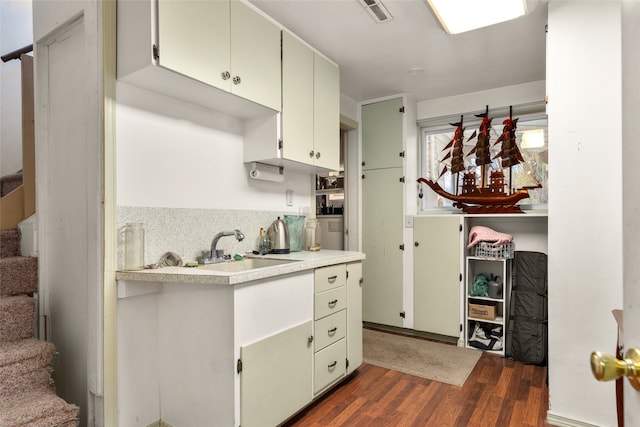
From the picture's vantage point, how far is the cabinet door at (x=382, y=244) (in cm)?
370

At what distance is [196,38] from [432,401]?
8.21 feet

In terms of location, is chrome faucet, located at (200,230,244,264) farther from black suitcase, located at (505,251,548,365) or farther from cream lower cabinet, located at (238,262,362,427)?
black suitcase, located at (505,251,548,365)

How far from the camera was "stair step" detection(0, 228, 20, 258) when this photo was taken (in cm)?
217

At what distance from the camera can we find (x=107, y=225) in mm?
1704

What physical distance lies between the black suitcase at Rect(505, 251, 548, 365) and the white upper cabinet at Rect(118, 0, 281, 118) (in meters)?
2.38

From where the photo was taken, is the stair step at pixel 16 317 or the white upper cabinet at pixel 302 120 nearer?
the stair step at pixel 16 317

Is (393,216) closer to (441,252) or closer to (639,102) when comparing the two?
(441,252)

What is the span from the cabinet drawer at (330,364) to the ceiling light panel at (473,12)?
2125 millimetres

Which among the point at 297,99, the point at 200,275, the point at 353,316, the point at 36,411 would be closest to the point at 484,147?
the point at 297,99

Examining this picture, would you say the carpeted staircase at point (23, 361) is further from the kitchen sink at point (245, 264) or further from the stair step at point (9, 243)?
the kitchen sink at point (245, 264)

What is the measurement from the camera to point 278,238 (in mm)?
2551

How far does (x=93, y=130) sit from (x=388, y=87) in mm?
2641

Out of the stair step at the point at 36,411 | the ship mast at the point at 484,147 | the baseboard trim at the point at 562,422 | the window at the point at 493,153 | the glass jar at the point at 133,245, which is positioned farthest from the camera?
the ship mast at the point at 484,147

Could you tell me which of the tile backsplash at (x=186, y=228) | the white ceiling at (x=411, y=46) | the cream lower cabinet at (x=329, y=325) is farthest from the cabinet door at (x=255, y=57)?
the cream lower cabinet at (x=329, y=325)
